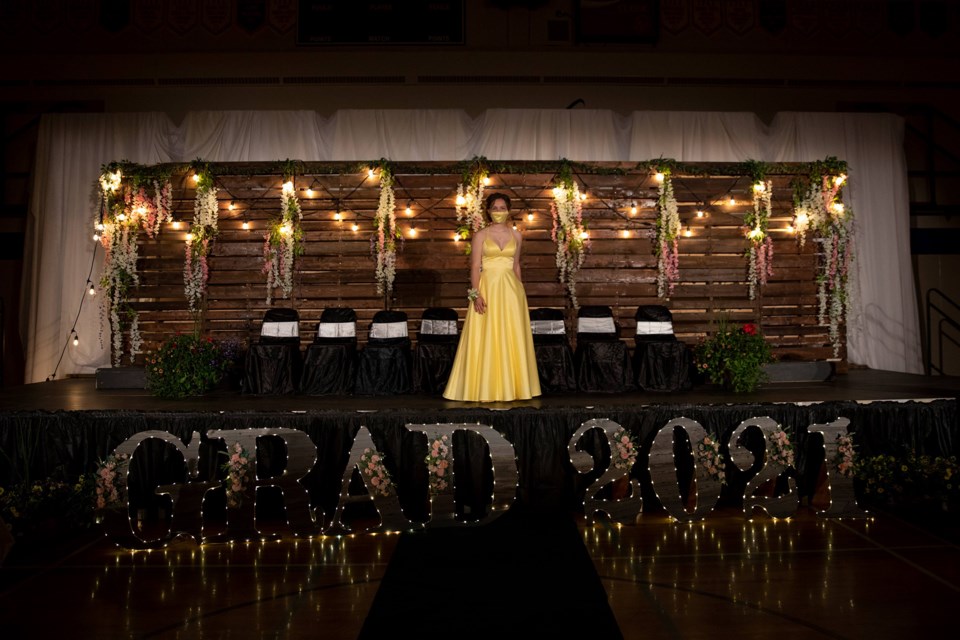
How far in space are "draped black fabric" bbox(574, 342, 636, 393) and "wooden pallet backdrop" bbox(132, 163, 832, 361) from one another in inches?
63.9

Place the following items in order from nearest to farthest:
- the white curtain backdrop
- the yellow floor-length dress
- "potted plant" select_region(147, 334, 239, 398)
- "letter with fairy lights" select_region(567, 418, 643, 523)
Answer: "letter with fairy lights" select_region(567, 418, 643, 523) < the yellow floor-length dress < "potted plant" select_region(147, 334, 239, 398) < the white curtain backdrop

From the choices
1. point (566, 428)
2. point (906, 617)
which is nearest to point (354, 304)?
point (566, 428)

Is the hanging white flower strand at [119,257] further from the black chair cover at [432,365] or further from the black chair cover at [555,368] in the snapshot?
the black chair cover at [555,368]

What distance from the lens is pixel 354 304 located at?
8.06 meters

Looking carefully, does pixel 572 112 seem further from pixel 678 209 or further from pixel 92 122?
pixel 92 122

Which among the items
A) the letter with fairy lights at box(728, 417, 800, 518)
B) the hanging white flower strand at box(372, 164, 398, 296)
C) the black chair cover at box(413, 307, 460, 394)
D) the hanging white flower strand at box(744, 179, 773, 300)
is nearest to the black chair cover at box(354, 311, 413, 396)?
the black chair cover at box(413, 307, 460, 394)

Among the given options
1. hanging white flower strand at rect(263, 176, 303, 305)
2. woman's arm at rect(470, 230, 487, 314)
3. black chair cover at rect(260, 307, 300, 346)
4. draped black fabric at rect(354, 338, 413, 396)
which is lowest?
draped black fabric at rect(354, 338, 413, 396)

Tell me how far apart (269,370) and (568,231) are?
12.7ft

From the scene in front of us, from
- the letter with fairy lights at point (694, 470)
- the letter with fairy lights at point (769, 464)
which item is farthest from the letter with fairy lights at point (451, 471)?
the letter with fairy lights at point (769, 464)

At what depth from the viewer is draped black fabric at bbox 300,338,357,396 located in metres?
6.39

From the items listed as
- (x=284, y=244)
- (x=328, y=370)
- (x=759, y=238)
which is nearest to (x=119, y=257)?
(x=284, y=244)

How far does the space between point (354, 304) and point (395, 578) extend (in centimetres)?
534

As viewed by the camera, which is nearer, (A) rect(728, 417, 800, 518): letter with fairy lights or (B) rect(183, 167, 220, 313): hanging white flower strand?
(A) rect(728, 417, 800, 518): letter with fairy lights

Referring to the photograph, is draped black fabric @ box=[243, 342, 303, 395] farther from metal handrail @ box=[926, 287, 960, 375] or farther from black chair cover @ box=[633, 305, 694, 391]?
metal handrail @ box=[926, 287, 960, 375]
